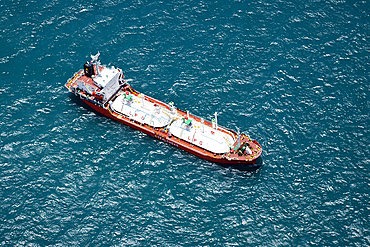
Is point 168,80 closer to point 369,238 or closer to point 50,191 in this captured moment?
point 50,191

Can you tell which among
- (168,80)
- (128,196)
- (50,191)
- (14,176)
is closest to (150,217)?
(128,196)

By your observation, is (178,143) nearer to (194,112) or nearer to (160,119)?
(160,119)

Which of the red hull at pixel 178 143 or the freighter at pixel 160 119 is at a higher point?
the freighter at pixel 160 119

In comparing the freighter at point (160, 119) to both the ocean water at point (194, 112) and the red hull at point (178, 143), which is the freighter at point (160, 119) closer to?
the red hull at point (178, 143)

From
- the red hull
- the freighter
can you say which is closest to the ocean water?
the red hull

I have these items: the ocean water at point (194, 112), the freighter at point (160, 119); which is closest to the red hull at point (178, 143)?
the freighter at point (160, 119)
